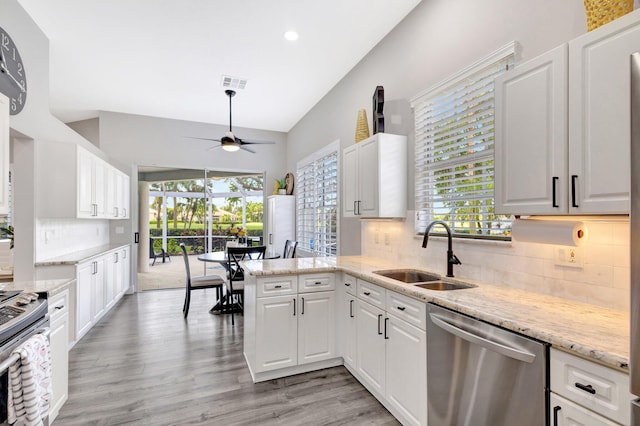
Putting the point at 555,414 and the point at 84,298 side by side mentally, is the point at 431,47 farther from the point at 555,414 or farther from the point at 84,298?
the point at 84,298

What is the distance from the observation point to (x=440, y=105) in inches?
108

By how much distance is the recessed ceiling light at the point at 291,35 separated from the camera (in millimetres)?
3398

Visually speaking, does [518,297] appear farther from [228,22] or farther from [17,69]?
[17,69]

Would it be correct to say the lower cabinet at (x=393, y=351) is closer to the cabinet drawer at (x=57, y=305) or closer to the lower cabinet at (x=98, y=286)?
the cabinet drawer at (x=57, y=305)

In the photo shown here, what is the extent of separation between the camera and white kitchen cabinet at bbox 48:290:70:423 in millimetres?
2070

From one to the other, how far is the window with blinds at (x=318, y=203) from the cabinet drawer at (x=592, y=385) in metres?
3.45

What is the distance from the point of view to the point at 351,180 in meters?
3.46

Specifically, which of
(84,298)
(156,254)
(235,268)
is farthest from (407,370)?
(156,254)

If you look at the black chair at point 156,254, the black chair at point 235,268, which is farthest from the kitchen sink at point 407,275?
the black chair at point 156,254

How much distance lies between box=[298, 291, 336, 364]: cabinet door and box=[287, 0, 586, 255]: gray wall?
1227mm

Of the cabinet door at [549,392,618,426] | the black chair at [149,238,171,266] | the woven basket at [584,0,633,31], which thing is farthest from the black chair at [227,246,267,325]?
the woven basket at [584,0,633,31]

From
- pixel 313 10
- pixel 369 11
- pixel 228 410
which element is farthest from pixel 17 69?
pixel 228 410

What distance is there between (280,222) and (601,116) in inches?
210

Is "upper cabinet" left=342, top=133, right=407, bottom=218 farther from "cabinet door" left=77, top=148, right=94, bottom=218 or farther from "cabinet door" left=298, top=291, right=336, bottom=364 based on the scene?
"cabinet door" left=77, top=148, right=94, bottom=218
